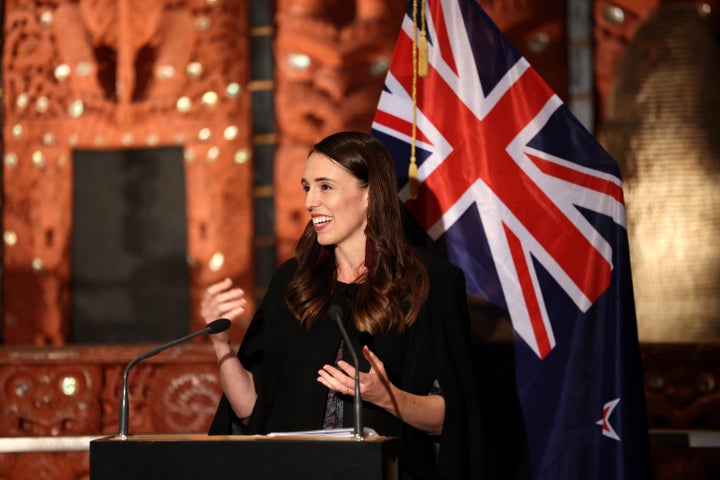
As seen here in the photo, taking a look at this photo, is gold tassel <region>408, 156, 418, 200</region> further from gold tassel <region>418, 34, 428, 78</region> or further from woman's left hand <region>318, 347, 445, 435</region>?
woman's left hand <region>318, 347, 445, 435</region>

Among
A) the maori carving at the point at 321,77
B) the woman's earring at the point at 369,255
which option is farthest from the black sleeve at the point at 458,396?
the maori carving at the point at 321,77

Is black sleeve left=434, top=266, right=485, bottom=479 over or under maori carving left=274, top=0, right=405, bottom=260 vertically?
under

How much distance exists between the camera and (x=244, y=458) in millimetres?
1945

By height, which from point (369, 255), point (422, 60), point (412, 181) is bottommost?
point (369, 255)

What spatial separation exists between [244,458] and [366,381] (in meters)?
0.38

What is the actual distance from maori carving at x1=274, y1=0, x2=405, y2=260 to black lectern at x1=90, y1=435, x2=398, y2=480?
102 inches

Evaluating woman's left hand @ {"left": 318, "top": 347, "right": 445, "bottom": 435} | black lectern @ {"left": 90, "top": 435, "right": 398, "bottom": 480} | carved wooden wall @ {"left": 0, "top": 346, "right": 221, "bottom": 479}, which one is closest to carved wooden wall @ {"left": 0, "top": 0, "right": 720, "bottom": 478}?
carved wooden wall @ {"left": 0, "top": 346, "right": 221, "bottom": 479}

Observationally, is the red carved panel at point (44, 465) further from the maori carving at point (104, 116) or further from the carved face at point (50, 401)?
the maori carving at point (104, 116)

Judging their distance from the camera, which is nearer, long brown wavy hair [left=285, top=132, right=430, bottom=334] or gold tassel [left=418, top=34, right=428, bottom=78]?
long brown wavy hair [left=285, top=132, right=430, bottom=334]

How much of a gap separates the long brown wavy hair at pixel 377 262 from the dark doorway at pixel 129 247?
7.46 feet

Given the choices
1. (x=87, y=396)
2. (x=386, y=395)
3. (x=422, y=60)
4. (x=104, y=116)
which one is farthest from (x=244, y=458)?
(x=104, y=116)

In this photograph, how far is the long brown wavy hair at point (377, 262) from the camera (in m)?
2.54

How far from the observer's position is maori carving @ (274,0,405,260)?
179 inches

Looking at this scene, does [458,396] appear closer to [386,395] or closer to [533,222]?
[386,395]
